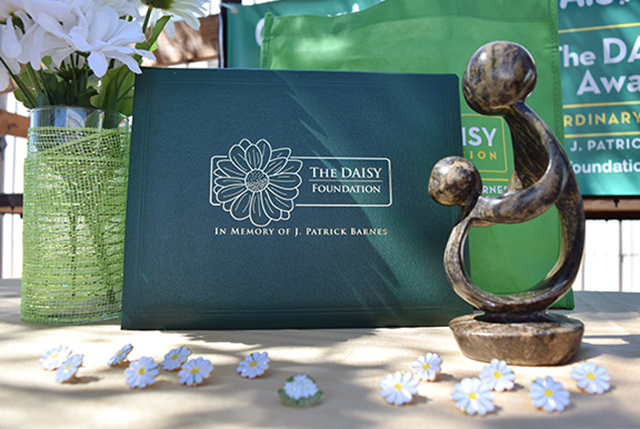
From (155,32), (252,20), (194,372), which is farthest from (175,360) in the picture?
(252,20)

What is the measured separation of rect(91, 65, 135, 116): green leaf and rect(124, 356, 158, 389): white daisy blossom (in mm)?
550

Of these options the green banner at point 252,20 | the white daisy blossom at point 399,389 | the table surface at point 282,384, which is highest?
the green banner at point 252,20

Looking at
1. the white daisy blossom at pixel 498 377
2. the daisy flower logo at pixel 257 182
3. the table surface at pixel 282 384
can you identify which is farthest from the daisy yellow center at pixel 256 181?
the white daisy blossom at pixel 498 377

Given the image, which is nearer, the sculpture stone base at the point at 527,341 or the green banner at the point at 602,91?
the sculpture stone base at the point at 527,341

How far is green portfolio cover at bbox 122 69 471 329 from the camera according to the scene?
70cm

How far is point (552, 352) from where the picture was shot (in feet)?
1.56

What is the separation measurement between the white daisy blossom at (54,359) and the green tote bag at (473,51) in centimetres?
73

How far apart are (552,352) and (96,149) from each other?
2.53ft

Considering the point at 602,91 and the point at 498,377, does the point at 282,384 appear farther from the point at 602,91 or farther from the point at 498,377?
the point at 602,91

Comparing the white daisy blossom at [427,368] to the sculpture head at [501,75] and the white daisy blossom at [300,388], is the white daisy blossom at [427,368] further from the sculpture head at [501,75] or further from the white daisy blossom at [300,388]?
the sculpture head at [501,75]

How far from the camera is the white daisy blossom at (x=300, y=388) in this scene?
383 mm

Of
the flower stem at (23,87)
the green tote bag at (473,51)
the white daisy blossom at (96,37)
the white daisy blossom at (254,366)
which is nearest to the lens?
the white daisy blossom at (254,366)

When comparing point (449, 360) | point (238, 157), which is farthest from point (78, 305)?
point (449, 360)

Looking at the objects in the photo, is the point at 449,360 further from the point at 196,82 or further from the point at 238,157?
the point at 196,82
